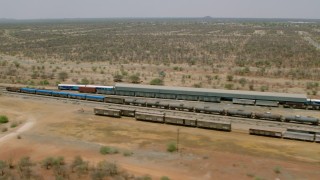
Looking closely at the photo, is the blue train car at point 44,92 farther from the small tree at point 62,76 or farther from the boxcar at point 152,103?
the boxcar at point 152,103

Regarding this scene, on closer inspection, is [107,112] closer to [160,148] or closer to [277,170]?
[160,148]

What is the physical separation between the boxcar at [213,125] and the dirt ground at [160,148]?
90 cm

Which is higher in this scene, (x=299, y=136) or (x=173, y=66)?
(x=173, y=66)

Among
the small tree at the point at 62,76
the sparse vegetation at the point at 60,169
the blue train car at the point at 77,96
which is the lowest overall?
the sparse vegetation at the point at 60,169

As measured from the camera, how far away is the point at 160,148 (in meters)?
46.3

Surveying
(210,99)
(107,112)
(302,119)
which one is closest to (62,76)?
(107,112)

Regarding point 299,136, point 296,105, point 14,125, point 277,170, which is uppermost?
point 296,105

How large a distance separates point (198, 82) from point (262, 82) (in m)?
15.8

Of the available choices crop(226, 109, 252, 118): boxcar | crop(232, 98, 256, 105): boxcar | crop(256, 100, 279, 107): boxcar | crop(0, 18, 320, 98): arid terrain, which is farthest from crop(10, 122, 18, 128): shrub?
crop(256, 100, 279, 107): boxcar

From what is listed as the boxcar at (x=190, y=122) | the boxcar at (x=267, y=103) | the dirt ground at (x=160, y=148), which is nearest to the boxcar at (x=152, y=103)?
the dirt ground at (x=160, y=148)

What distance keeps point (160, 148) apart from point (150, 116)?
11822 millimetres

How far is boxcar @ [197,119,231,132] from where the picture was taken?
173 ft

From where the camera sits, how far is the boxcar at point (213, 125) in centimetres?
5263

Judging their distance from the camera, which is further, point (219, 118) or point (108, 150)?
point (219, 118)
